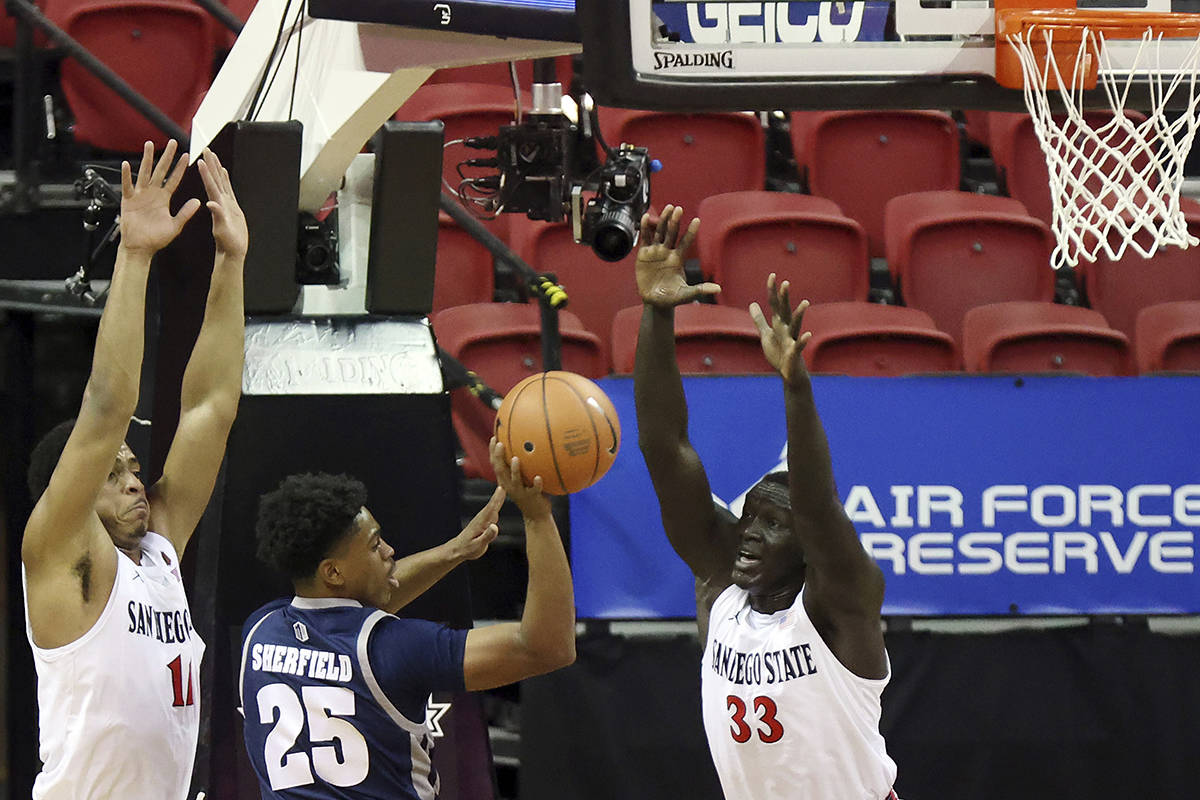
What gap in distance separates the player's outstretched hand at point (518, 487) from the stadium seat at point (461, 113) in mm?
3926

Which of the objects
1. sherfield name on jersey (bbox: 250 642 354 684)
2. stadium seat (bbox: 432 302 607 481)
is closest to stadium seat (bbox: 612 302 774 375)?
stadium seat (bbox: 432 302 607 481)

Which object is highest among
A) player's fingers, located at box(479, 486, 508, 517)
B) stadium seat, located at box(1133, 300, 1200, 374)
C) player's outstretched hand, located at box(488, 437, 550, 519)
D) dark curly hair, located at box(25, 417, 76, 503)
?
player's outstretched hand, located at box(488, 437, 550, 519)

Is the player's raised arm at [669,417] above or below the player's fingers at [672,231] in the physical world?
below

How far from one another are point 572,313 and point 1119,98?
3196mm

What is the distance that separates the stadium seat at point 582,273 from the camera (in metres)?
6.98

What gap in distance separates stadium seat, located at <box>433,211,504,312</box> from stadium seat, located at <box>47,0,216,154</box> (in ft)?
4.09

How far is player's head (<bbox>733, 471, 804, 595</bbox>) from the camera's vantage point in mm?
4223

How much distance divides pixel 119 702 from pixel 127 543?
409 mm

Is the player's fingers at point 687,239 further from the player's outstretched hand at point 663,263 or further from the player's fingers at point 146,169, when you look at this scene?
the player's fingers at point 146,169

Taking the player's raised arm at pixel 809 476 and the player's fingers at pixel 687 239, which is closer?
the player's raised arm at pixel 809 476

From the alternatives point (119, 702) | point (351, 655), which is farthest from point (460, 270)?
point (351, 655)

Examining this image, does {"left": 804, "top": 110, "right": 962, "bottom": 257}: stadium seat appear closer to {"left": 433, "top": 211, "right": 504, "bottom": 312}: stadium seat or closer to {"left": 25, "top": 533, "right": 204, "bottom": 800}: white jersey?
{"left": 433, "top": 211, "right": 504, "bottom": 312}: stadium seat

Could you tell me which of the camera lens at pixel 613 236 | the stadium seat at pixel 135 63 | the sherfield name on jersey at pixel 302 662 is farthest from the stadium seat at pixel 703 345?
the sherfield name on jersey at pixel 302 662

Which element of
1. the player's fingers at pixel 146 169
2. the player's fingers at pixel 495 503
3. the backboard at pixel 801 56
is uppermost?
the backboard at pixel 801 56
